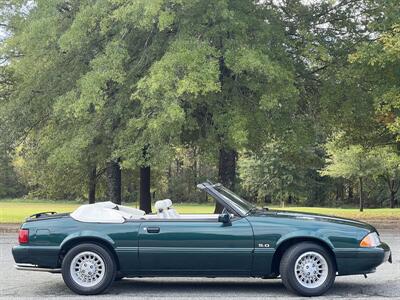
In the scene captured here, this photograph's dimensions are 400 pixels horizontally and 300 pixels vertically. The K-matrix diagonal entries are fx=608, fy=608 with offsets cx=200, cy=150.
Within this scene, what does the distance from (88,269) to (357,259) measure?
3450 mm

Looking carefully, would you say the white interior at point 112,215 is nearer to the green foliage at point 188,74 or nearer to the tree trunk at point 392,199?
the green foliage at point 188,74

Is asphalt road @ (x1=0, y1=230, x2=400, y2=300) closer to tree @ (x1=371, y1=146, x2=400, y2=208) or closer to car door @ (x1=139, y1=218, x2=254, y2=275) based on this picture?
car door @ (x1=139, y1=218, x2=254, y2=275)

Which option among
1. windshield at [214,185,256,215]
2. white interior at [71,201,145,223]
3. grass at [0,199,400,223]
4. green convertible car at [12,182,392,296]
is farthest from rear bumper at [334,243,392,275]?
grass at [0,199,400,223]

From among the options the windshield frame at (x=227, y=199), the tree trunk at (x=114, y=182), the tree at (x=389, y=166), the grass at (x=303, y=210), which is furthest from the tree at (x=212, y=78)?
the grass at (x=303, y=210)

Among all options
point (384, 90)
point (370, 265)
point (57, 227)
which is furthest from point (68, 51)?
point (370, 265)

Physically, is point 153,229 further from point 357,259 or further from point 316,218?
point 357,259

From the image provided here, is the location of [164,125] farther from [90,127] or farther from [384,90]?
[384,90]

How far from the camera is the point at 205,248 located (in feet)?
25.4

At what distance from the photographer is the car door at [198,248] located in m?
7.73

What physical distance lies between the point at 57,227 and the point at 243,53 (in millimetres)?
8771

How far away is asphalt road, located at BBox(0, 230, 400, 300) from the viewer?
7844 millimetres

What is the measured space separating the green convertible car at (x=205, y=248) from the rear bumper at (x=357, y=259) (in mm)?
12

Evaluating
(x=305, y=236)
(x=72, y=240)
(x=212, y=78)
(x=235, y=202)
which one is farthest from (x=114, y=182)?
(x=305, y=236)

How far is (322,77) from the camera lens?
2020cm
